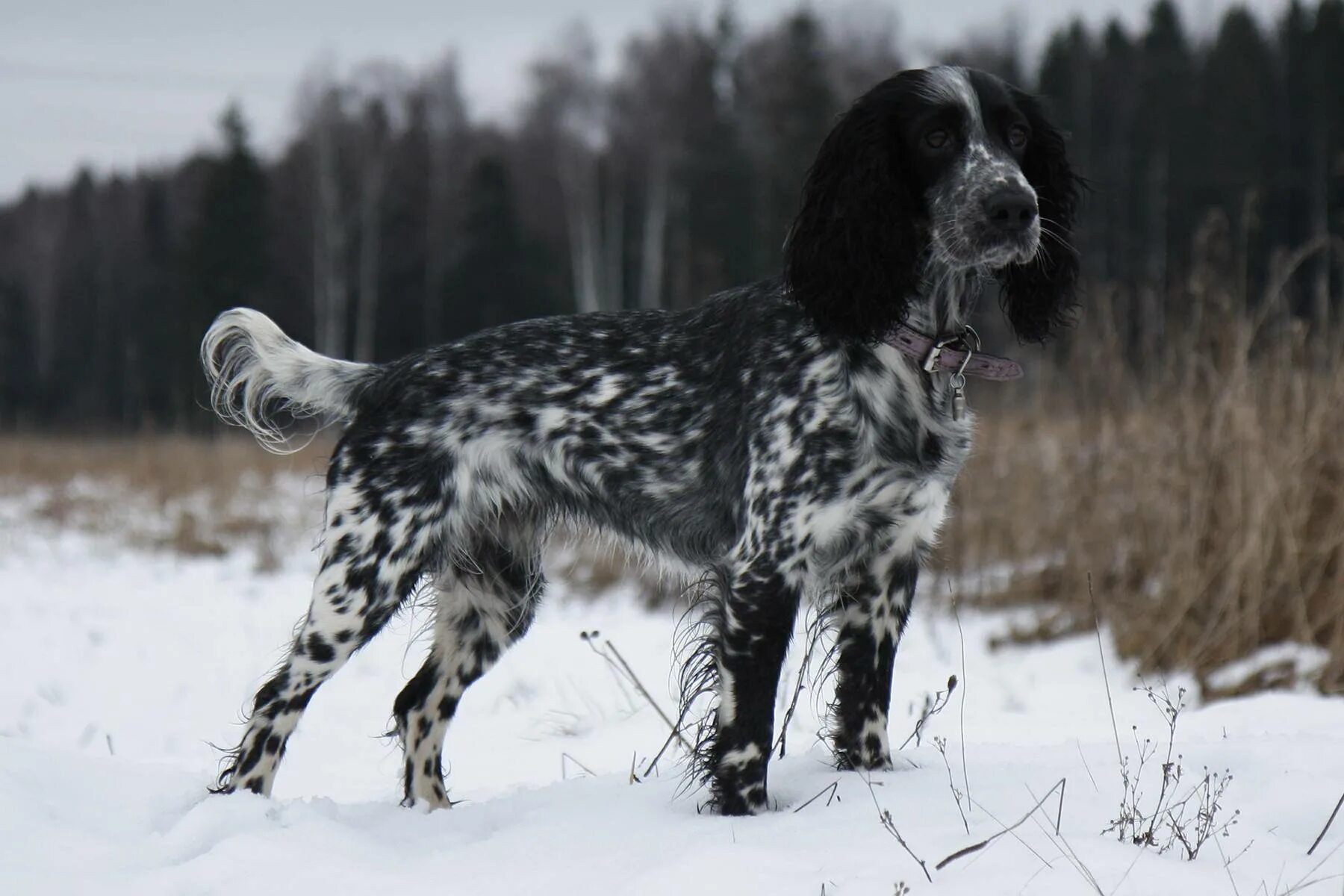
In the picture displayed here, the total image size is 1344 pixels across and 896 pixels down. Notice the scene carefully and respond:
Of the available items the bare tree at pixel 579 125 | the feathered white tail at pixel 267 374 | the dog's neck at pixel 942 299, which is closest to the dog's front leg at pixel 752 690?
the dog's neck at pixel 942 299

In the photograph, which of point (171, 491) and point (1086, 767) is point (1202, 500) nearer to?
point (1086, 767)

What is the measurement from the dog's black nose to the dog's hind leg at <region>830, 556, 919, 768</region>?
36.2 inches

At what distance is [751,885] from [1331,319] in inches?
190

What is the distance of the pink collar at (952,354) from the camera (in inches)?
126

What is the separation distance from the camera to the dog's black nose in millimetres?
2988

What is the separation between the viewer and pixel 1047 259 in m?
3.60

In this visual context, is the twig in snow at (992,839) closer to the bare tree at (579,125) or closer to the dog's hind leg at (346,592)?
the dog's hind leg at (346,592)

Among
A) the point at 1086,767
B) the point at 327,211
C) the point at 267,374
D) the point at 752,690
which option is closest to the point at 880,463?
the point at 752,690

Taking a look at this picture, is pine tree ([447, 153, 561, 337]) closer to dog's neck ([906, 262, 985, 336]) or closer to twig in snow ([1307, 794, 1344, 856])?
dog's neck ([906, 262, 985, 336])

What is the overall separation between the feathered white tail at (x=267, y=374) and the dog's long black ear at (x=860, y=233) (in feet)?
4.49

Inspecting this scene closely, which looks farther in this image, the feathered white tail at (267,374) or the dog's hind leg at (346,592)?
the feathered white tail at (267,374)

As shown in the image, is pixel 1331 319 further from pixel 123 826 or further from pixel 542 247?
pixel 542 247

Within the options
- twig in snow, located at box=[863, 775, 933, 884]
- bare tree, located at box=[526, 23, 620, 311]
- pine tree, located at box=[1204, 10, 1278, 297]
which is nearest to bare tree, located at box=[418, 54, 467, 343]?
bare tree, located at box=[526, 23, 620, 311]

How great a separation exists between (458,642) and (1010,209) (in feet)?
6.85
